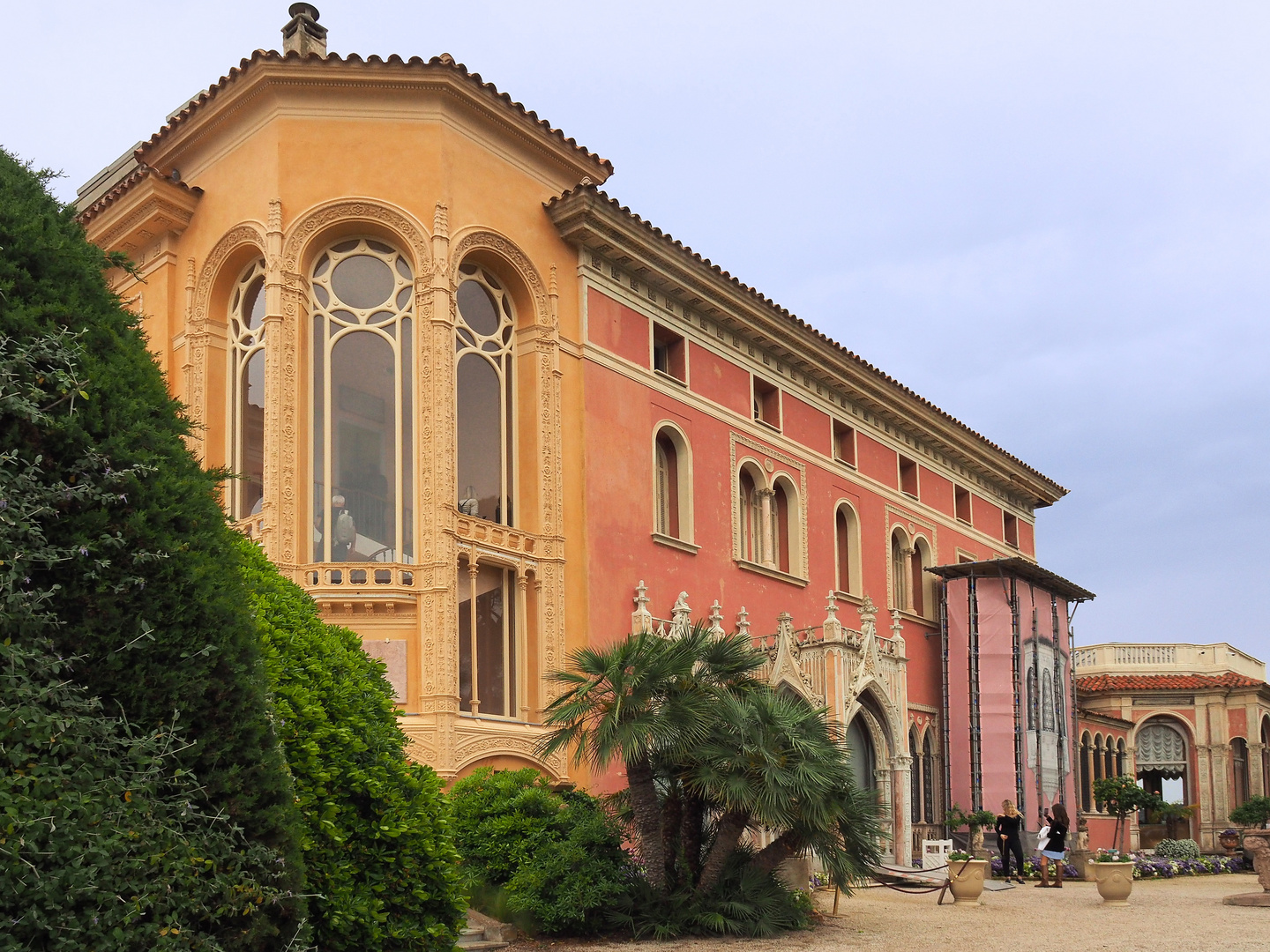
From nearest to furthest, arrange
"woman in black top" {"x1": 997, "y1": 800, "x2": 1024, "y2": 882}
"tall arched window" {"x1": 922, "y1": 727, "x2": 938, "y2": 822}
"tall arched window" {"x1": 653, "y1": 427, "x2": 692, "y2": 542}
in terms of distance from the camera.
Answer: "tall arched window" {"x1": 653, "y1": 427, "x2": 692, "y2": 542} → "woman in black top" {"x1": 997, "y1": 800, "x2": 1024, "y2": 882} → "tall arched window" {"x1": 922, "y1": 727, "x2": 938, "y2": 822}

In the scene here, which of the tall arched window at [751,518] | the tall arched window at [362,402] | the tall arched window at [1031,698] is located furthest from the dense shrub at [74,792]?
the tall arched window at [1031,698]

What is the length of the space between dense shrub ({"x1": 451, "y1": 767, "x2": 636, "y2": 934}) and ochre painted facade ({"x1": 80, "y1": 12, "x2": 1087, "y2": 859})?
2192 mm

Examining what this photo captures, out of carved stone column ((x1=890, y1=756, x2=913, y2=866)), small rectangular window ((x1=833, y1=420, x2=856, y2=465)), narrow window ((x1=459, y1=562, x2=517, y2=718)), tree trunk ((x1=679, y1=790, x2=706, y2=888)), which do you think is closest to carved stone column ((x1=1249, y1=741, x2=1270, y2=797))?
small rectangular window ((x1=833, y1=420, x2=856, y2=465))

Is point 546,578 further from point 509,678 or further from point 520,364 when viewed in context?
point 520,364

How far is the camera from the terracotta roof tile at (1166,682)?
146 ft

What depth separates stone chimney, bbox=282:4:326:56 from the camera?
62.7ft

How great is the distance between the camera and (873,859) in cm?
1408

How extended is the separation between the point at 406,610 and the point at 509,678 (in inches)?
82.1

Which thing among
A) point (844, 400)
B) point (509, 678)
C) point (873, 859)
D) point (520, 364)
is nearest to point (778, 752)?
point (873, 859)

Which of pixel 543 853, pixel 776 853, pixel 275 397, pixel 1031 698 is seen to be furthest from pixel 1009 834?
pixel 275 397

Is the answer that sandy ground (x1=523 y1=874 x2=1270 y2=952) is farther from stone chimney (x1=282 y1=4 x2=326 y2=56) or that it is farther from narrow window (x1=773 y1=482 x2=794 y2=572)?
stone chimney (x1=282 y1=4 x2=326 y2=56)

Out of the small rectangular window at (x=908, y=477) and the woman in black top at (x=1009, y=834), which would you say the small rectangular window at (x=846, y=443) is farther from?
the woman in black top at (x=1009, y=834)

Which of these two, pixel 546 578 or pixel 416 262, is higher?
pixel 416 262

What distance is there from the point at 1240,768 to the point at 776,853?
121ft
